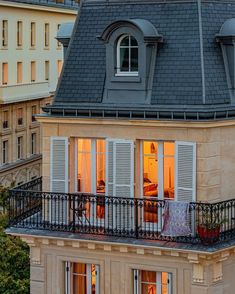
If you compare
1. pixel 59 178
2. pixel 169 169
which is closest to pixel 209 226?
pixel 169 169

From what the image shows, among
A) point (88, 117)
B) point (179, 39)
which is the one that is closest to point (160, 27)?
point (179, 39)

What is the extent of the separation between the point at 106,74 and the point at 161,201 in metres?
4.26

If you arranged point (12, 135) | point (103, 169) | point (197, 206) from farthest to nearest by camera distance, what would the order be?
1. point (12, 135)
2. point (103, 169)
3. point (197, 206)

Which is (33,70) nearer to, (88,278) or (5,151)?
(5,151)

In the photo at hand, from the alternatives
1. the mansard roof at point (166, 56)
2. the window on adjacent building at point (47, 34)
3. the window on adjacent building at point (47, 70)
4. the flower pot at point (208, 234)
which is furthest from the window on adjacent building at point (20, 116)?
the flower pot at point (208, 234)

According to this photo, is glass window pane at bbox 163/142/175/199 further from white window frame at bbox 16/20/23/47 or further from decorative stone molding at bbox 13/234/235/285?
white window frame at bbox 16/20/23/47

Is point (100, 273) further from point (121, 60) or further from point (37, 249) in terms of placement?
point (121, 60)

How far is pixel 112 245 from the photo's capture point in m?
28.5

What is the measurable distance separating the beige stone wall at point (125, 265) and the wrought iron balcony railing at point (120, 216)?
0.44m

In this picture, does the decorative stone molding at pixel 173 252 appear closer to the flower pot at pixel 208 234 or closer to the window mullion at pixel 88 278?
the flower pot at pixel 208 234

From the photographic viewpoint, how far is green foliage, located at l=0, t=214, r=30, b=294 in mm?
41344

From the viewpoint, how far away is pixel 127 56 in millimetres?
29172

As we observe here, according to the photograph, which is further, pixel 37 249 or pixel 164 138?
pixel 37 249

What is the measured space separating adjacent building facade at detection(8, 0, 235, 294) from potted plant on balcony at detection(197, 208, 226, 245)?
4 cm
